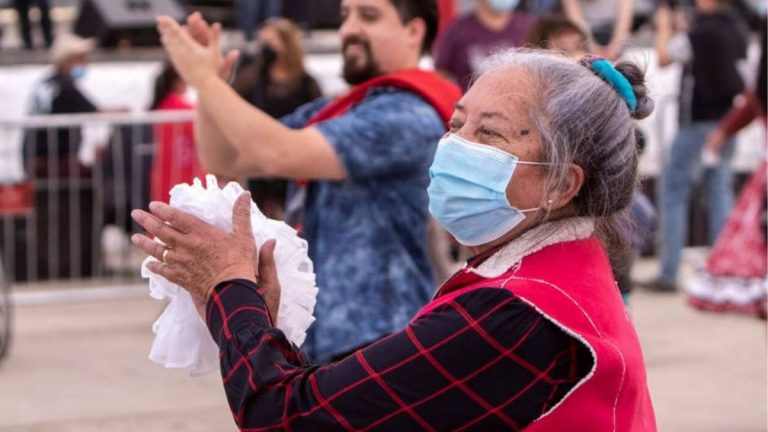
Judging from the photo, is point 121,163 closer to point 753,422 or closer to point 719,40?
point 719,40

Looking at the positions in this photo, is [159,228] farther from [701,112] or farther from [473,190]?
[701,112]

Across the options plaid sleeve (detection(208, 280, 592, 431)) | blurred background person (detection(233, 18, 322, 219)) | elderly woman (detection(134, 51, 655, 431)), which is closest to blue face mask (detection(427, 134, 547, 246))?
elderly woman (detection(134, 51, 655, 431))

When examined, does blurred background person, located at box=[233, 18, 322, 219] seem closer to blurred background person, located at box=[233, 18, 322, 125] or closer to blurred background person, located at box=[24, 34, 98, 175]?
blurred background person, located at box=[233, 18, 322, 125]

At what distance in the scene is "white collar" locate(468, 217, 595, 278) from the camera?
2291 millimetres

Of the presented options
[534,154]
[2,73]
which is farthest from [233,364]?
[2,73]

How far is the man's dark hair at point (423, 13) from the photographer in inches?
165

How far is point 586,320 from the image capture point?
7.18 feet

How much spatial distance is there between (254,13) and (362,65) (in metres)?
9.57

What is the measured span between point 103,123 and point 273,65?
123 cm

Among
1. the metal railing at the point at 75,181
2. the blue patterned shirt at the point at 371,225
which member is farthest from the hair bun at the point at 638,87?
the metal railing at the point at 75,181

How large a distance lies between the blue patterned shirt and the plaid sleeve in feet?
5.76

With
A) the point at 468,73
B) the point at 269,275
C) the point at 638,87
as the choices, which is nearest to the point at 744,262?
the point at 468,73

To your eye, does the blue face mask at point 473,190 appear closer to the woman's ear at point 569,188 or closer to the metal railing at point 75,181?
the woman's ear at point 569,188

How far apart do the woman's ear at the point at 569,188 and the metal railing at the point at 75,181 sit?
7434 mm
